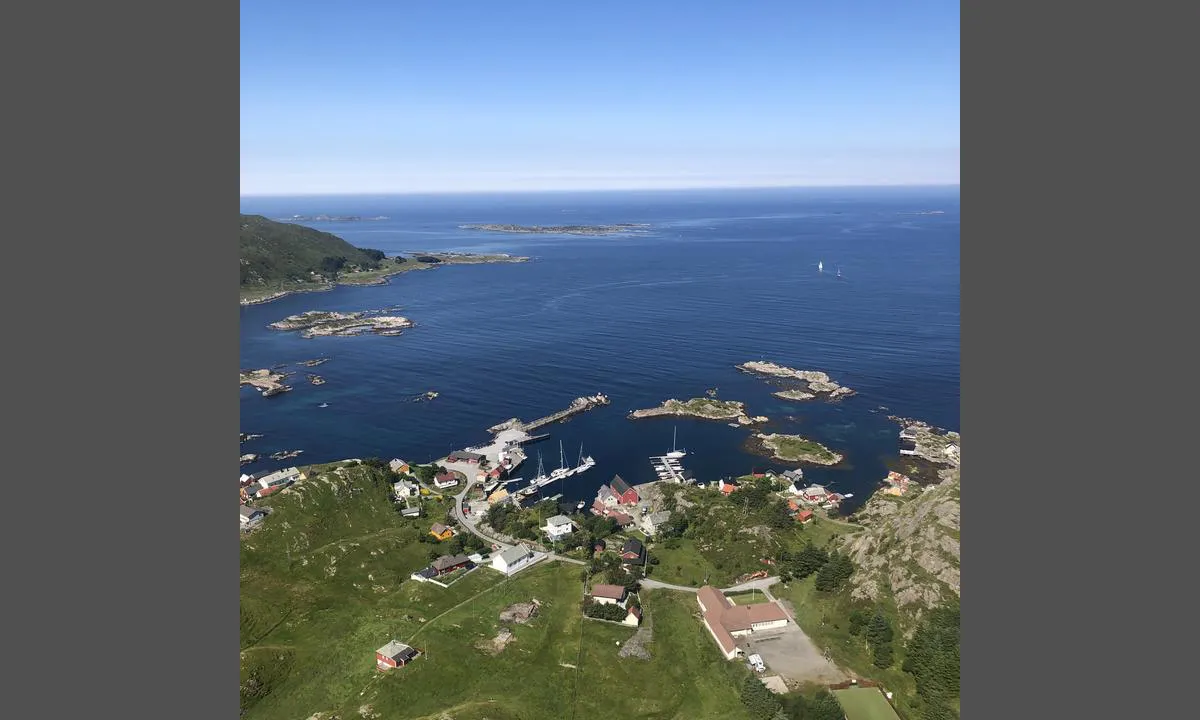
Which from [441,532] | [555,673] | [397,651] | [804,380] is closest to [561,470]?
[441,532]

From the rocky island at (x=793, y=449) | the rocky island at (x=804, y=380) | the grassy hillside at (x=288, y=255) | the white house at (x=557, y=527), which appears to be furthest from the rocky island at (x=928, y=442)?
the grassy hillside at (x=288, y=255)

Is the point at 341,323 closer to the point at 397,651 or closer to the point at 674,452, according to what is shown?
the point at 674,452

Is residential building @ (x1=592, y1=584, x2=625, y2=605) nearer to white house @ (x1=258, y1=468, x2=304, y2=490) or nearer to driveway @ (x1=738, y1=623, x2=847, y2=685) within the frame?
driveway @ (x1=738, y1=623, x2=847, y2=685)

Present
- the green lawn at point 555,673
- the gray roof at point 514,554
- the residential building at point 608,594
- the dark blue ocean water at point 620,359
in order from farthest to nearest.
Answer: the dark blue ocean water at point 620,359
the gray roof at point 514,554
the residential building at point 608,594
the green lawn at point 555,673

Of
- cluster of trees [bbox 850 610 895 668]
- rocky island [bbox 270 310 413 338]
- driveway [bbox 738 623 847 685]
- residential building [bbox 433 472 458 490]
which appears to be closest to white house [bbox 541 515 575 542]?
residential building [bbox 433 472 458 490]

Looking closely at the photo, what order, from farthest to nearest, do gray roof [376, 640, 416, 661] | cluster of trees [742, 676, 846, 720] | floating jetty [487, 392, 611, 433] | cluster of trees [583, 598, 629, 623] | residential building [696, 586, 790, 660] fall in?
floating jetty [487, 392, 611, 433] → cluster of trees [583, 598, 629, 623] → residential building [696, 586, 790, 660] → gray roof [376, 640, 416, 661] → cluster of trees [742, 676, 846, 720]

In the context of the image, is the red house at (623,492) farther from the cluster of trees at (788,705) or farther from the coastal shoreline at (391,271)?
the coastal shoreline at (391,271)
